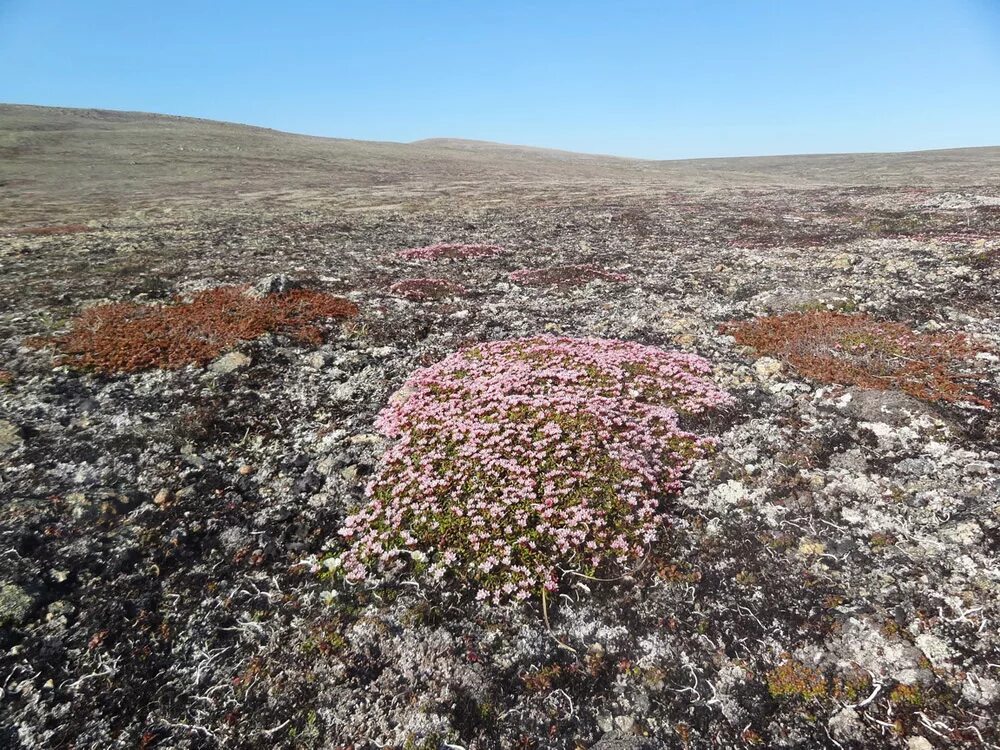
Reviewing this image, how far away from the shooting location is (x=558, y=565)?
23.6 feet

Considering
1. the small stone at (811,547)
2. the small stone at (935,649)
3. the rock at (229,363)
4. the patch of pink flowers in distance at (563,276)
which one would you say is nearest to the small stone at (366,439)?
the rock at (229,363)

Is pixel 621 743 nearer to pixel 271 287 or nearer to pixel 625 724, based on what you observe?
pixel 625 724

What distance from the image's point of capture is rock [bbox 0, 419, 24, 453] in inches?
367

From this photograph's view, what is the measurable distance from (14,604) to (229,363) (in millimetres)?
7240

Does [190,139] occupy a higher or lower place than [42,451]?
higher

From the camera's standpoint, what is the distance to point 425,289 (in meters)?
19.5

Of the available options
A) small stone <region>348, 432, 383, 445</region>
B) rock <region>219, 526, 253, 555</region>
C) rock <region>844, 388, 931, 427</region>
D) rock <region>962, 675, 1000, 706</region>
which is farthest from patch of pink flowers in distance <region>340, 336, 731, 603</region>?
rock <region>962, 675, 1000, 706</region>

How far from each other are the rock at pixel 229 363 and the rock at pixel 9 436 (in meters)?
3.69

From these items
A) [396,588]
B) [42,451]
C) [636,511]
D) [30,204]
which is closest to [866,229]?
[636,511]

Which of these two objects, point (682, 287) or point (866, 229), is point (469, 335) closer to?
point (682, 287)

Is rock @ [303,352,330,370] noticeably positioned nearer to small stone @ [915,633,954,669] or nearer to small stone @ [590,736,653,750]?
small stone @ [590,736,653,750]

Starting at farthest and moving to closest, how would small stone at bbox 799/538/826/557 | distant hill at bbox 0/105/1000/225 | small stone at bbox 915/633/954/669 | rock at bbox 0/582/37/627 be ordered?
distant hill at bbox 0/105/1000/225 → small stone at bbox 799/538/826/557 → rock at bbox 0/582/37/627 → small stone at bbox 915/633/954/669

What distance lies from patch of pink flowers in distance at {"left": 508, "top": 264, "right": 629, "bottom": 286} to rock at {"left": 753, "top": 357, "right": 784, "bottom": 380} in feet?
28.2

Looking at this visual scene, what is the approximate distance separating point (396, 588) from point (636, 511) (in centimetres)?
353
